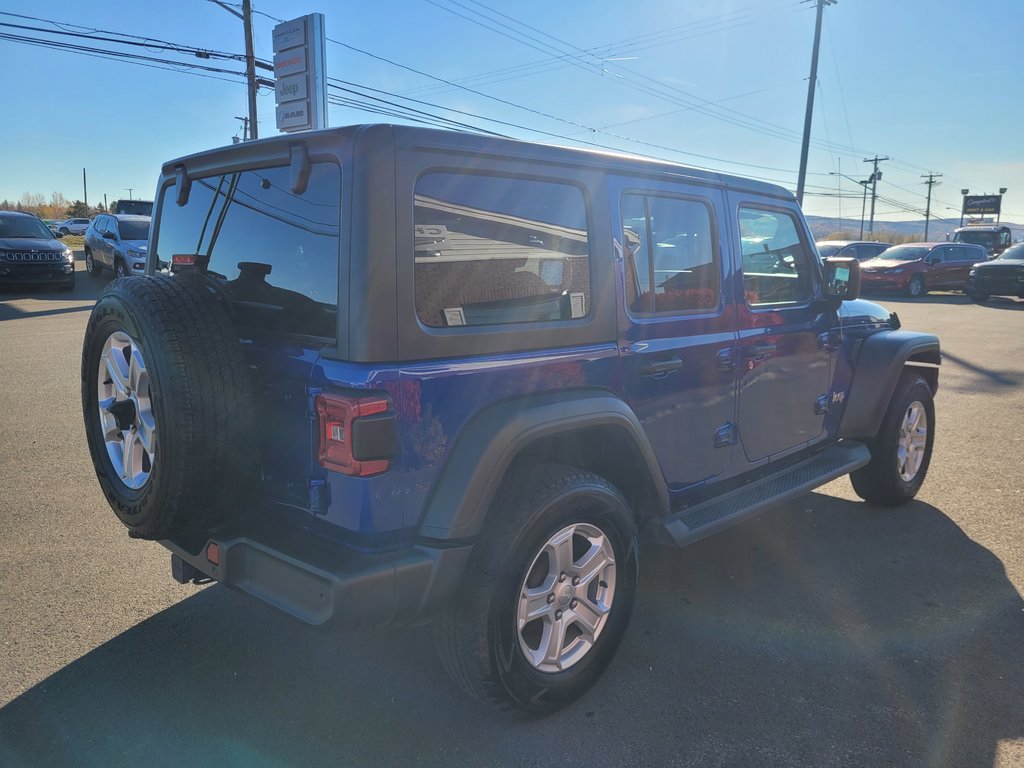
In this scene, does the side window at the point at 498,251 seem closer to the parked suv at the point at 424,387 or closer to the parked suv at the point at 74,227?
the parked suv at the point at 424,387

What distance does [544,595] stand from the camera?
99.9 inches

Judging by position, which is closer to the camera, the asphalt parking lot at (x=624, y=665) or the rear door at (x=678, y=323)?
the asphalt parking lot at (x=624, y=665)

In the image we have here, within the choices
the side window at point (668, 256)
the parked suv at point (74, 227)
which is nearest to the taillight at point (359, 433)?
the side window at point (668, 256)

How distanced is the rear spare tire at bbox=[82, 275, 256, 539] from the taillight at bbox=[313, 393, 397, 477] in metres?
0.36

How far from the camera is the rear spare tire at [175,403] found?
2.20 metres

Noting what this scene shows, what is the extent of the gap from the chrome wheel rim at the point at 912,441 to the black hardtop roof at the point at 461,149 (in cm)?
225

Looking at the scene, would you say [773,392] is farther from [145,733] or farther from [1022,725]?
[145,733]

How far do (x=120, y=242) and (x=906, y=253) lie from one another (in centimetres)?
2179

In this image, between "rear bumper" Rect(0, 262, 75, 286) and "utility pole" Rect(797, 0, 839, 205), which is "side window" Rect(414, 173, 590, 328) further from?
"utility pole" Rect(797, 0, 839, 205)

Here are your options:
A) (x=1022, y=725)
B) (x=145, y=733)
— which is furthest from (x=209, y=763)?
(x=1022, y=725)

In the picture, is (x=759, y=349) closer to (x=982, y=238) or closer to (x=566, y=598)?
(x=566, y=598)

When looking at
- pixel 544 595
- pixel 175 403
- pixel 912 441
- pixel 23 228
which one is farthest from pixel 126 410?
pixel 23 228

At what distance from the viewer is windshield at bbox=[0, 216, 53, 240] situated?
48.2 ft

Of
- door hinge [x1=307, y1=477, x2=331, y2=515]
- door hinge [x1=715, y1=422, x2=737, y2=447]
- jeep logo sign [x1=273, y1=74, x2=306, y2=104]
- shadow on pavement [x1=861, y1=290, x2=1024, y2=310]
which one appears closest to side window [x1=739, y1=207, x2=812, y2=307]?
door hinge [x1=715, y1=422, x2=737, y2=447]
